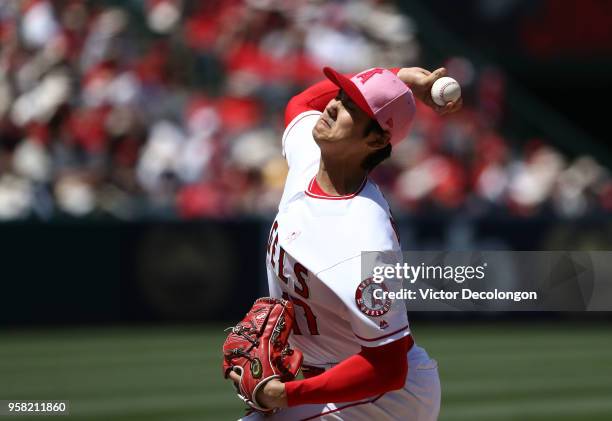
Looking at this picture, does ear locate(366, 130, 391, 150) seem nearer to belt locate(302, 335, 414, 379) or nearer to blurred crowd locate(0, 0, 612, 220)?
belt locate(302, 335, 414, 379)

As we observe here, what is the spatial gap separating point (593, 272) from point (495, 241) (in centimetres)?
741

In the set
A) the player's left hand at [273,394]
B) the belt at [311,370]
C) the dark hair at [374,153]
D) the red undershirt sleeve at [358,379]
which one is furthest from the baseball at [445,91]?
the player's left hand at [273,394]

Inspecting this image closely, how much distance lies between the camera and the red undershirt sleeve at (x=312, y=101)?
16.8ft

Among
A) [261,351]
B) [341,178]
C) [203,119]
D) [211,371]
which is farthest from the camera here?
[203,119]

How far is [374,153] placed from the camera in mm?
4320

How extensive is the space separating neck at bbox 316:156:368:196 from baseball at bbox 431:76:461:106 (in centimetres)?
43

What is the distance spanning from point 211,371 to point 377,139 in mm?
6402

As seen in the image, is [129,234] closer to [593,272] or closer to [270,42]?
[270,42]

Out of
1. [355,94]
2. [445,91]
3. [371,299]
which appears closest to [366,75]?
[355,94]

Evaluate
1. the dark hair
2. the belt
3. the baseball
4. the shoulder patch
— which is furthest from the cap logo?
the belt

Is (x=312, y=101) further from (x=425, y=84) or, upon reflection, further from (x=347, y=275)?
(x=347, y=275)

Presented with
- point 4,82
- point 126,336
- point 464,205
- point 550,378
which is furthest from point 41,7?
point 550,378

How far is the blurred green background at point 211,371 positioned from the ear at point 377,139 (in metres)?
4.27

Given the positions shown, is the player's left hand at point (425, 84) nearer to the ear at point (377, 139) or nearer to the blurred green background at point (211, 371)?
the ear at point (377, 139)
